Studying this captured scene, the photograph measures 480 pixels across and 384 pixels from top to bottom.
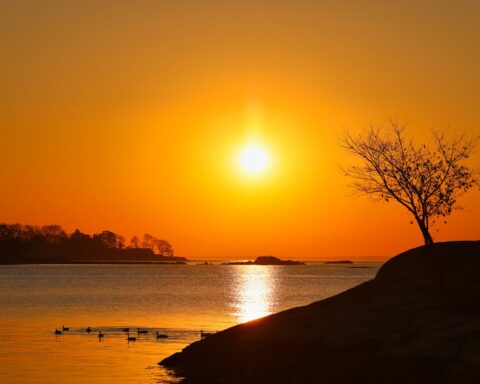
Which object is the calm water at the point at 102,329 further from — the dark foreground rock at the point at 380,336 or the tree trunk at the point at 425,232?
the tree trunk at the point at 425,232

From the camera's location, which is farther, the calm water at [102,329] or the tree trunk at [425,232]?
the calm water at [102,329]

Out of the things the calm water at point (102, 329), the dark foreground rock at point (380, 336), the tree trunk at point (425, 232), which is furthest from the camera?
the calm water at point (102, 329)

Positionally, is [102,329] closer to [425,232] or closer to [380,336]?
[425,232]

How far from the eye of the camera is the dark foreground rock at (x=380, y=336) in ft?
111

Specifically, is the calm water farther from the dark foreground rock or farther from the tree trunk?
the tree trunk

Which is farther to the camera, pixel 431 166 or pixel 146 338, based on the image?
pixel 146 338

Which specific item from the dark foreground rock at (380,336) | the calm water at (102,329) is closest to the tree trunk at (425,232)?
the dark foreground rock at (380,336)

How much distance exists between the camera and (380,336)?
37906mm

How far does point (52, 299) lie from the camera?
130m

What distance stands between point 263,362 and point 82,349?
24.3 m

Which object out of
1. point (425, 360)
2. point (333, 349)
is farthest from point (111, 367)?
point (425, 360)

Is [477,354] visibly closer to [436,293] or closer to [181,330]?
[436,293]

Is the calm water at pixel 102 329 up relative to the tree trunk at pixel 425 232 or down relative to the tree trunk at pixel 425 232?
down

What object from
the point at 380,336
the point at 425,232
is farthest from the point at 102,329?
the point at 380,336
